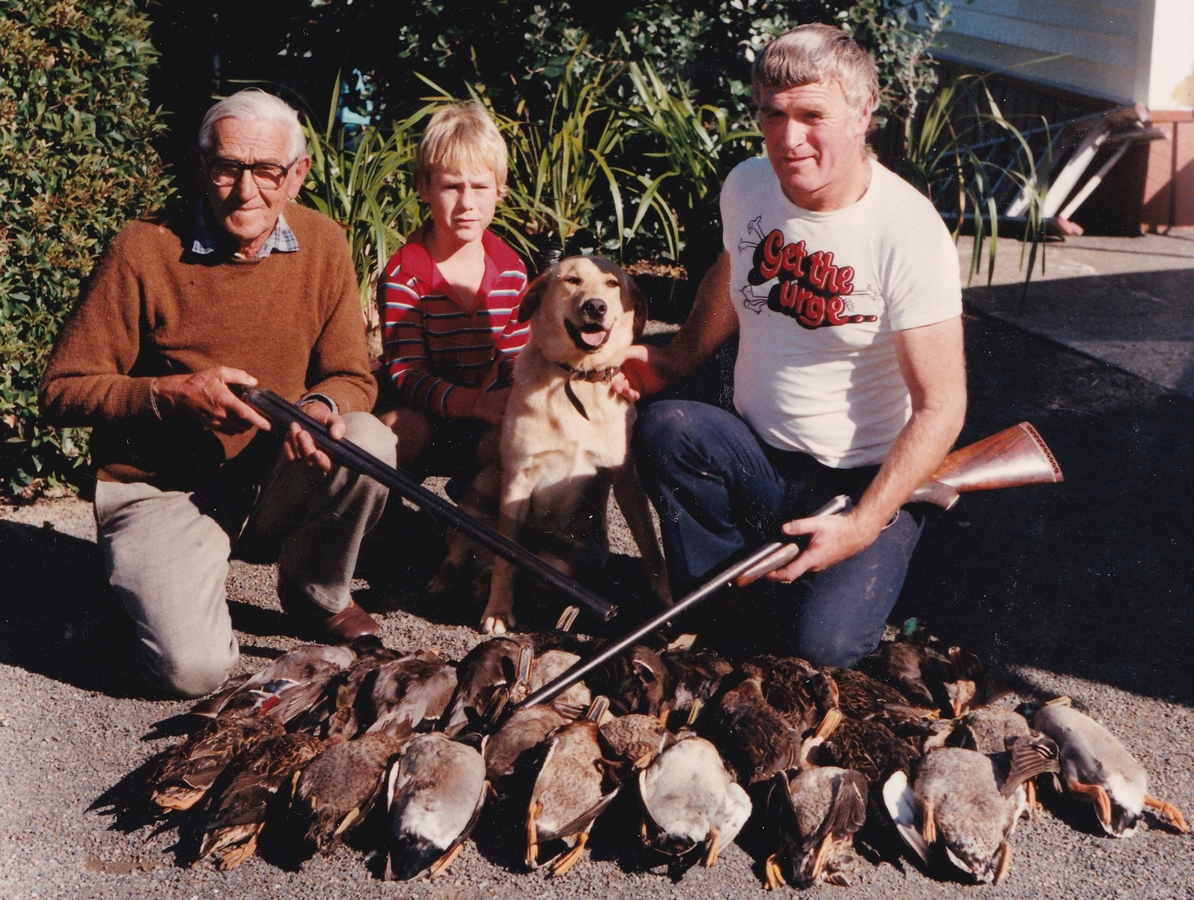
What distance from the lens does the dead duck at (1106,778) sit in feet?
9.82

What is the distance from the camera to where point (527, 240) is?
6.49 meters

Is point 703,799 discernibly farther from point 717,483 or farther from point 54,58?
point 54,58

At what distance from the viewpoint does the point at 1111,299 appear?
282 inches

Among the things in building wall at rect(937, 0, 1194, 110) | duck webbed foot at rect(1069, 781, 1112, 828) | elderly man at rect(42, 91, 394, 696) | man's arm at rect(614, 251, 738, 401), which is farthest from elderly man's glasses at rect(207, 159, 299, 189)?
building wall at rect(937, 0, 1194, 110)

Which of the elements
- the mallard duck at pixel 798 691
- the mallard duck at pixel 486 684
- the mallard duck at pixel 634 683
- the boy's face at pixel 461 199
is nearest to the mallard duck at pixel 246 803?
the mallard duck at pixel 486 684

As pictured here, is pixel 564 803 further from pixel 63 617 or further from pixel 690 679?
pixel 63 617

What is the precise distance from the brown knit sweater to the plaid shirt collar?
3 centimetres

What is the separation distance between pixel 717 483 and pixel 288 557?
1597mm

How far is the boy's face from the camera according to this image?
4.18 m

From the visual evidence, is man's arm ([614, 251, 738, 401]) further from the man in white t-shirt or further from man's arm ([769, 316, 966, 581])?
man's arm ([769, 316, 966, 581])

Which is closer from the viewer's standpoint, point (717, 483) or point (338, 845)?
point (338, 845)

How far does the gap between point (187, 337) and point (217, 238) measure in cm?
35

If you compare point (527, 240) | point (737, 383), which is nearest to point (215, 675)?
point (737, 383)

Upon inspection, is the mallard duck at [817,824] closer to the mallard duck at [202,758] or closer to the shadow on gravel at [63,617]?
the mallard duck at [202,758]
